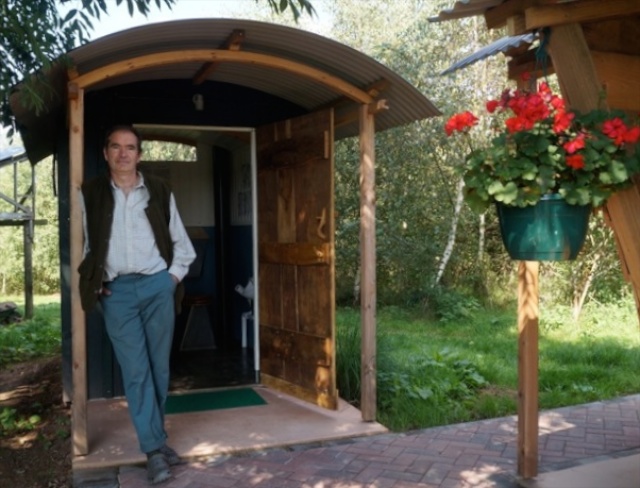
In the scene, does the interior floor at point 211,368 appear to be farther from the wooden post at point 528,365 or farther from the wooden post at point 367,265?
the wooden post at point 528,365

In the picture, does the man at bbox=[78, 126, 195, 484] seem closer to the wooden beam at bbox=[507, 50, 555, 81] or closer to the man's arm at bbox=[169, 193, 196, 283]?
the man's arm at bbox=[169, 193, 196, 283]

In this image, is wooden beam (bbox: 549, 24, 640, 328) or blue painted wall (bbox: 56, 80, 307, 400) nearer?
wooden beam (bbox: 549, 24, 640, 328)

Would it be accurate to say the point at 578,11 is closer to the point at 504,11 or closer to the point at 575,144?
the point at 504,11

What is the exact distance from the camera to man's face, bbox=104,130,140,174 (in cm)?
411

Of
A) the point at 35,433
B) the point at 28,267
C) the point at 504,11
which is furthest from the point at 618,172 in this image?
the point at 28,267

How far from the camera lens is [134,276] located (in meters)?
4.13

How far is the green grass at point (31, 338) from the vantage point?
876 cm

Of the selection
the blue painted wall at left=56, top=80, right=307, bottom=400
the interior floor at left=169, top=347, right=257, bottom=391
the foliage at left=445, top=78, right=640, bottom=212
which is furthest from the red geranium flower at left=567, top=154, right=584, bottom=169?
the interior floor at left=169, top=347, right=257, bottom=391

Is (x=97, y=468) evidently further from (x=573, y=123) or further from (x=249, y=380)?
(x=573, y=123)

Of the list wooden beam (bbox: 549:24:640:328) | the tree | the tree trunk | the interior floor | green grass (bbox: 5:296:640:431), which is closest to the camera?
wooden beam (bbox: 549:24:640:328)

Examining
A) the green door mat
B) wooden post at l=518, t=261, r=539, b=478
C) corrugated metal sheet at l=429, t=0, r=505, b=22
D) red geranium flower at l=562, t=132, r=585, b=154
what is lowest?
the green door mat

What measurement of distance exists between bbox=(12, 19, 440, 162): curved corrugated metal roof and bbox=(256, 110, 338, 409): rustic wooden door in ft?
1.19

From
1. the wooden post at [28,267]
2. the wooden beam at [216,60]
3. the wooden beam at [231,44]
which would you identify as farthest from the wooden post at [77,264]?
the wooden post at [28,267]

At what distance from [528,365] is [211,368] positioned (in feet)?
12.4
